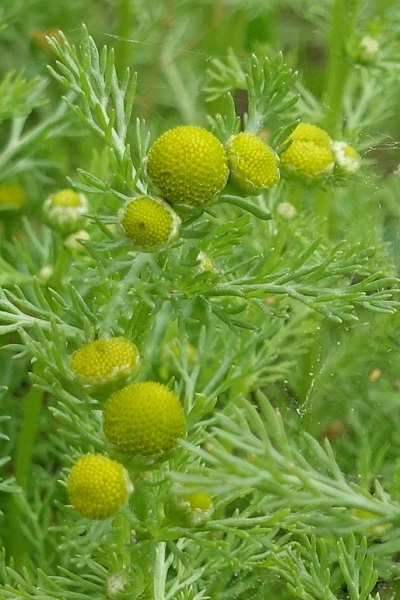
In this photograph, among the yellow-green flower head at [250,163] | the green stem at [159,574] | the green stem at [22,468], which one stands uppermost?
the yellow-green flower head at [250,163]

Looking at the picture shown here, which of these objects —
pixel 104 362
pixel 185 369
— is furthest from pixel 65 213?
pixel 104 362

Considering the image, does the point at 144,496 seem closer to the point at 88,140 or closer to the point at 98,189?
the point at 98,189

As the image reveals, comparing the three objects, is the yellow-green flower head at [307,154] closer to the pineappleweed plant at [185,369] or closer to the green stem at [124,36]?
the pineappleweed plant at [185,369]

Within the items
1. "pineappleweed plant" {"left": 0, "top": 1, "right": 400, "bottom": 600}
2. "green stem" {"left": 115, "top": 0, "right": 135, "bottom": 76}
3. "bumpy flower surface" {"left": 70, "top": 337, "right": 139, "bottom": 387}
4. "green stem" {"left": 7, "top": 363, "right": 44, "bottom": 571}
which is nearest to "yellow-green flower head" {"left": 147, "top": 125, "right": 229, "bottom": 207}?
"pineappleweed plant" {"left": 0, "top": 1, "right": 400, "bottom": 600}

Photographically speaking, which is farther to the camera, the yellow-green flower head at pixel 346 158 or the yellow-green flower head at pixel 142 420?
the yellow-green flower head at pixel 346 158

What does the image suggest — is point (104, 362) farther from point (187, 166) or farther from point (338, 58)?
point (338, 58)

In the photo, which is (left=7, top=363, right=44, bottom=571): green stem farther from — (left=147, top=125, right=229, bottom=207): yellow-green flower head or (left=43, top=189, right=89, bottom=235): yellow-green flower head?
(left=147, top=125, right=229, bottom=207): yellow-green flower head

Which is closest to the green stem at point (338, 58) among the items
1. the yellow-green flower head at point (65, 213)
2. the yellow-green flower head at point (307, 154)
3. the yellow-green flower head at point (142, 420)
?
the yellow-green flower head at point (307, 154)
